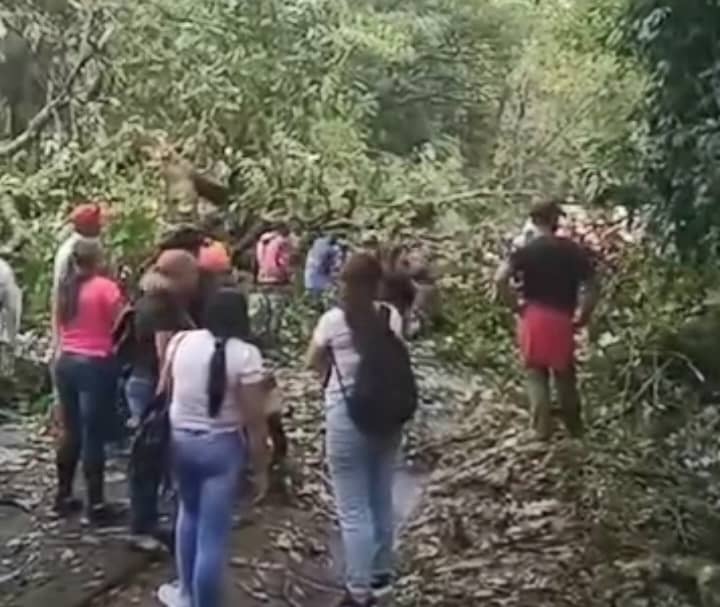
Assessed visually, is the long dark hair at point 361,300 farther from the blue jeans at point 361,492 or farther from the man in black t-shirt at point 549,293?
the man in black t-shirt at point 549,293

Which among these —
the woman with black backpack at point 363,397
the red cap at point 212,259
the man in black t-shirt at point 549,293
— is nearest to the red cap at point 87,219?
the red cap at point 212,259

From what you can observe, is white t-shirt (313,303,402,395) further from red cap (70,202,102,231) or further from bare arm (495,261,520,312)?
bare arm (495,261,520,312)

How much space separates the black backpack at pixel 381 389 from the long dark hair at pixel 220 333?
25.7 inches

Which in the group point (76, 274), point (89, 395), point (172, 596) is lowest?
point (172, 596)

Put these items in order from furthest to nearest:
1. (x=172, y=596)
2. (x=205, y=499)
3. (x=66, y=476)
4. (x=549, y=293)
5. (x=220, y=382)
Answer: (x=549, y=293)
(x=66, y=476)
(x=172, y=596)
(x=205, y=499)
(x=220, y=382)

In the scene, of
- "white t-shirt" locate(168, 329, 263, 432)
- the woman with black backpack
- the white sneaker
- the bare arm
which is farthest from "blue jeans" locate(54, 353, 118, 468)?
the bare arm

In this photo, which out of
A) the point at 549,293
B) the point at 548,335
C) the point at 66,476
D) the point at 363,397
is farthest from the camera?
the point at 548,335

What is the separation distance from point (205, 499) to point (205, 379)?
47cm

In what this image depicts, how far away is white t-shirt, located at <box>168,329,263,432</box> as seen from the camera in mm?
6105

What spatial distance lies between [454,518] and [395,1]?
17.8m

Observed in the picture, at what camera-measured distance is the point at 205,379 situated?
20.0 feet

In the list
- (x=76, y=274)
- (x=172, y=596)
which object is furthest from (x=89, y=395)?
(x=172, y=596)

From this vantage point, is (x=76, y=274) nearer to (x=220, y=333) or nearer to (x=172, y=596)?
(x=172, y=596)

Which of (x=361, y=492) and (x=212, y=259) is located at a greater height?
(x=212, y=259)
